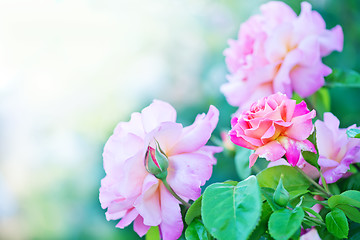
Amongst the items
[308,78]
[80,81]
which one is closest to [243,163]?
[308,78]

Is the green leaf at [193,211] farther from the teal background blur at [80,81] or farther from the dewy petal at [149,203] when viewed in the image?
the teal background blur at [80,81]

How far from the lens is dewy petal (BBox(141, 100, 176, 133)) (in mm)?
256

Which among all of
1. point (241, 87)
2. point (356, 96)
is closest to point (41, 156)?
point (356, 96)

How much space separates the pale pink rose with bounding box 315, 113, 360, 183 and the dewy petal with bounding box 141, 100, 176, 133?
0.28 feet

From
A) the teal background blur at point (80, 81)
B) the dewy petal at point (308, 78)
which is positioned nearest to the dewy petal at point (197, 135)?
the dewy petal at point (308, 78)

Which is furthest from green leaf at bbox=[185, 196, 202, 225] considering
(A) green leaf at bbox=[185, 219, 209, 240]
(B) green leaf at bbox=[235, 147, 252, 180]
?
(B) green leaf at bbox=[235, 147, 252, 180]

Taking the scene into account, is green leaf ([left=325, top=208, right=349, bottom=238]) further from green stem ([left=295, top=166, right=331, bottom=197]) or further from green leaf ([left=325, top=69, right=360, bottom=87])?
green leaf ([left=325, top=69, right=360, bottom=87])

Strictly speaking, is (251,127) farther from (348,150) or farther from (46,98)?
Answer: (46,98)

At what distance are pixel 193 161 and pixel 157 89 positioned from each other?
108cm

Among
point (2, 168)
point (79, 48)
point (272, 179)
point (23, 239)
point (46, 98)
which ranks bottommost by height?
point (23, 239)

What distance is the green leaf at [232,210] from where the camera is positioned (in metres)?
0.17

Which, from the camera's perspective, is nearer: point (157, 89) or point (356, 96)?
point (356, 96)

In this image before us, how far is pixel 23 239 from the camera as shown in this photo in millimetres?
1411

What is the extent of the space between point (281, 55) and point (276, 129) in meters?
0.12
